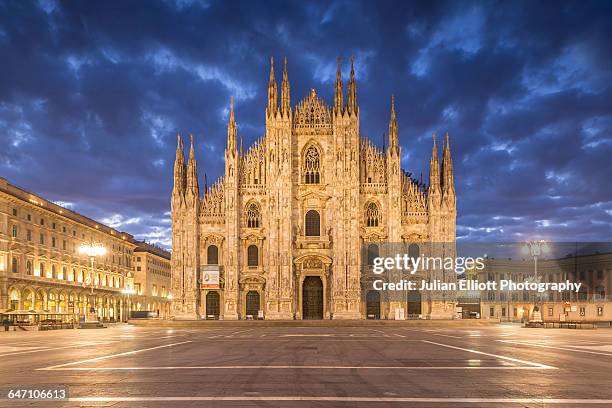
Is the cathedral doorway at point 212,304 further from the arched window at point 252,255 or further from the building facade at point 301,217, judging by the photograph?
the arched window at point 252,255

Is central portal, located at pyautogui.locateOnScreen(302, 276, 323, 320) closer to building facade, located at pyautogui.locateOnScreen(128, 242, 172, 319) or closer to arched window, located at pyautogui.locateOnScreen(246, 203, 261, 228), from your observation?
arched window, located at pyautogui.locateOnScreen(246, 203, 261, 228)

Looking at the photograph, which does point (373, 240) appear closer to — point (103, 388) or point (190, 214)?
point (190, 214)

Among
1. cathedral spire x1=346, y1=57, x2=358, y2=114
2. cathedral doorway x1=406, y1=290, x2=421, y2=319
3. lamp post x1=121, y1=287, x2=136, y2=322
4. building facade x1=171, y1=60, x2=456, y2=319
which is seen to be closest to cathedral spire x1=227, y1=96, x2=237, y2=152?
Result: building facade x1=171, y1=60, x2=456, y2=319

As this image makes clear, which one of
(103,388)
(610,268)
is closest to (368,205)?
(610,268)

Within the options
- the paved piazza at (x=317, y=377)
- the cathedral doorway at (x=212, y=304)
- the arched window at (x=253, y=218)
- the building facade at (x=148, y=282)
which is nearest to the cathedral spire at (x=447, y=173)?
the arched window at (x=253, y=218)

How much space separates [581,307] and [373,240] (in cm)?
4163

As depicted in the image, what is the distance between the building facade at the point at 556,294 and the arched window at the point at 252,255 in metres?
41.0

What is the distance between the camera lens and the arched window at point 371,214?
7075 cm

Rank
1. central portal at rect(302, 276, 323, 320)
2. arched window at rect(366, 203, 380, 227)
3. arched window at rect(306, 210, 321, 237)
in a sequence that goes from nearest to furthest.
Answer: central portal at rect(302, 276, 323, 320), arched window at rect(366, 203, 380, 227), arched window at rect(306, 210, 321, 237)

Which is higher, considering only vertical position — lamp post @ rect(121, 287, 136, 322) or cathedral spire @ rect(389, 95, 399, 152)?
cathedral spire @ rect(389, 95, 399, 152)

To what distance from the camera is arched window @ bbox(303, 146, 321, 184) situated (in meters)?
71.8

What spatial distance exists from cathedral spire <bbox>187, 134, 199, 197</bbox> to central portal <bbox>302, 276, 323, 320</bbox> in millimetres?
16586

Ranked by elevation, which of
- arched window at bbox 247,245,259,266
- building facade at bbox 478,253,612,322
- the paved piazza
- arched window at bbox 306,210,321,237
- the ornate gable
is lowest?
building facade at bbox 478,253,612,322

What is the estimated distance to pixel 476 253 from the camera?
7956 cm
